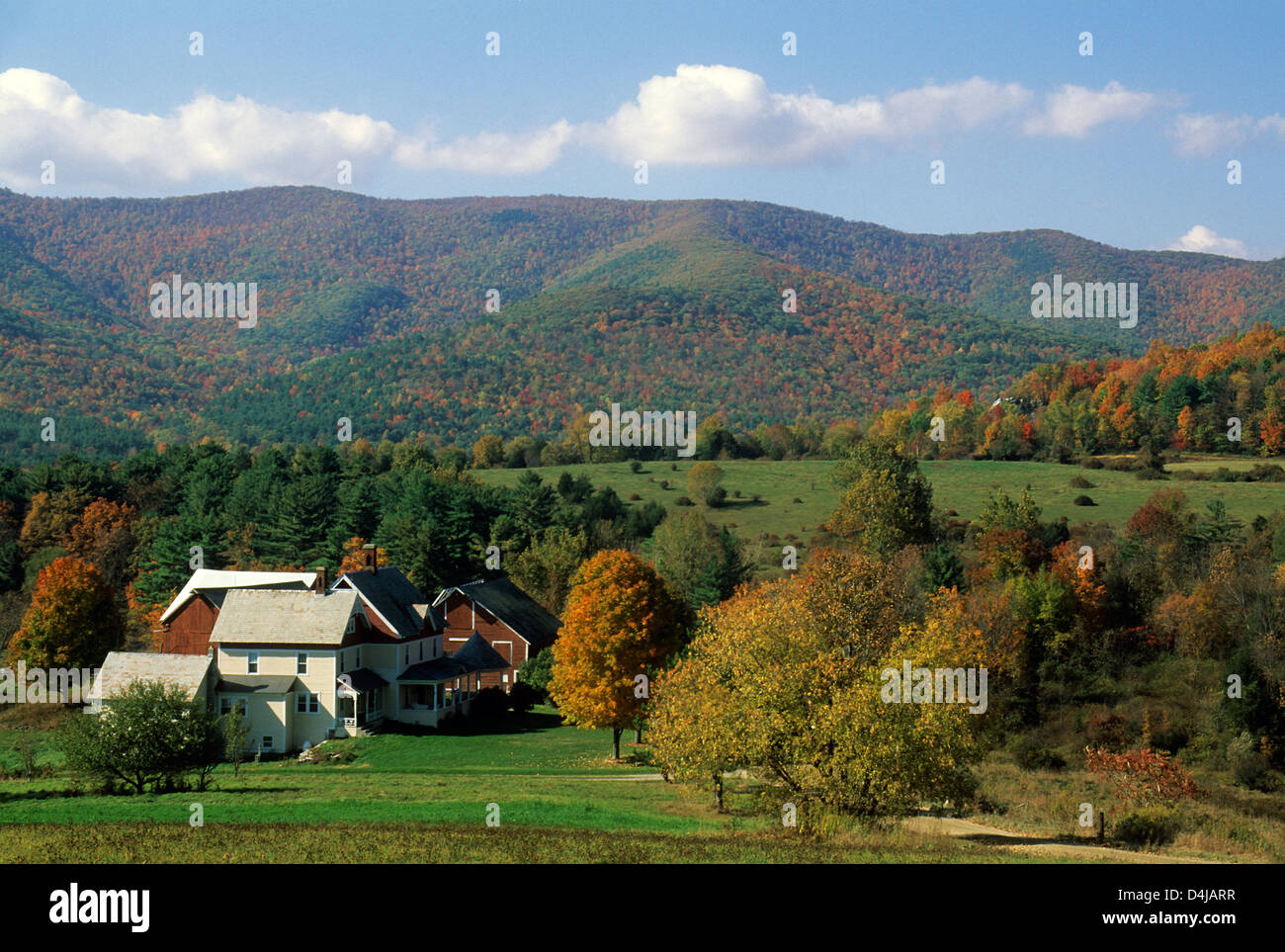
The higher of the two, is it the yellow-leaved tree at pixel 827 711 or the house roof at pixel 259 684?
the yellow-leaved tree at pixel 827 711

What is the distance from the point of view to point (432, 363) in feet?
650

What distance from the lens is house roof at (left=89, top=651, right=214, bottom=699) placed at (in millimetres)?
47562

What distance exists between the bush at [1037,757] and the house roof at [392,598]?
94.2 feet

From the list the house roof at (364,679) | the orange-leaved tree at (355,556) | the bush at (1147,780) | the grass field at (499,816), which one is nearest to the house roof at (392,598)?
the house roof at (364,679)

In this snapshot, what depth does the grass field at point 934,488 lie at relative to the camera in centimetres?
8731

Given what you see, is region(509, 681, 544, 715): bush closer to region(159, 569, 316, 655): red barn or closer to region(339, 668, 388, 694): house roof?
region(339, 668, 388, 694): house roof

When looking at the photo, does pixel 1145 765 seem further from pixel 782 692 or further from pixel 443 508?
pixel 443 508

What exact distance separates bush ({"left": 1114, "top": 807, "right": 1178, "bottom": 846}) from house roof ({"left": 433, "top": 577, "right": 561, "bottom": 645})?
3722 cm

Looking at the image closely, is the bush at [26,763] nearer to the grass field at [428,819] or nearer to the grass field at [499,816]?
the grass field at [499,816]

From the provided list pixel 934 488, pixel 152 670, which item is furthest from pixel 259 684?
pixel 934 488

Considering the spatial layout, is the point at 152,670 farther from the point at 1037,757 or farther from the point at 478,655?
the point at 1037,757

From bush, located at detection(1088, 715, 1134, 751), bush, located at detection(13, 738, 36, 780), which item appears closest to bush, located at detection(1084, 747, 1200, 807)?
bush, located at detection(1088, 715, 1134, 751)
